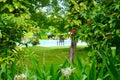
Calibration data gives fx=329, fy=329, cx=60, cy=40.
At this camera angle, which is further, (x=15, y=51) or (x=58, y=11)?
(x=58, y=11)

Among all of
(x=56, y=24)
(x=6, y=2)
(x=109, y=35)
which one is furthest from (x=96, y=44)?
(x=56, y=24)

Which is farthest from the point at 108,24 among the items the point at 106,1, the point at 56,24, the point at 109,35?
the point at 56,24

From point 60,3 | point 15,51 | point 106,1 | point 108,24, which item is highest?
point 60,3

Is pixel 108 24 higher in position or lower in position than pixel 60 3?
lower

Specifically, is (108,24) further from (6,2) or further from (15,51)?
(6,2)

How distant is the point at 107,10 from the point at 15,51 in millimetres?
2032

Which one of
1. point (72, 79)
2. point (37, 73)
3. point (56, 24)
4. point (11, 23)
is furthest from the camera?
point (56, 24)

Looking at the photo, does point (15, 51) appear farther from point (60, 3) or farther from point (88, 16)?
point (60, 3)

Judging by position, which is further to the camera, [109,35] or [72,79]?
[109,35]

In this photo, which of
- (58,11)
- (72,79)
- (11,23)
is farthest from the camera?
(58,11)

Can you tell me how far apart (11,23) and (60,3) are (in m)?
13.4

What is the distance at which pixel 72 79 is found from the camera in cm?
211

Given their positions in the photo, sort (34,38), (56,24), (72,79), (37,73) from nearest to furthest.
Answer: (72,79) < (37,73) < (34,38) < (56,24)

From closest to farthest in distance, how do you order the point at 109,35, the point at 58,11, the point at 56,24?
the point at 109,35
the point at 56,24
the point at 58,11
